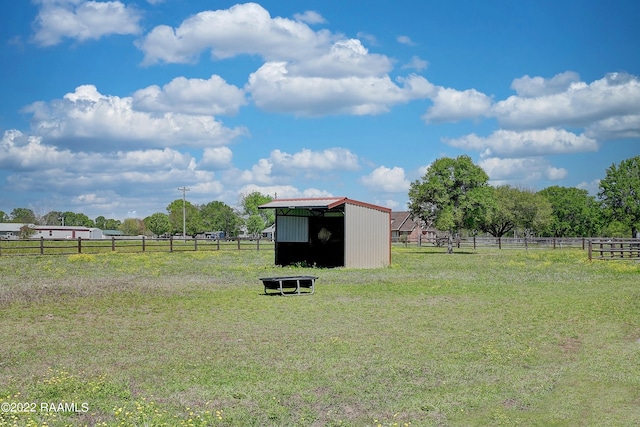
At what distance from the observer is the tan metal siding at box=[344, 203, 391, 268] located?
27.5 meters

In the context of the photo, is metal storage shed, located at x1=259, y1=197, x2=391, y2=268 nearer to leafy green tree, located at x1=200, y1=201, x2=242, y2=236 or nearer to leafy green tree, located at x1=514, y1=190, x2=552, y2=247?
leafy green tree, located at x1=514, y1=190, x2=552, y2=247

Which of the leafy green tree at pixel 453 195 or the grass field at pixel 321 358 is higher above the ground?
the leafy green tree at pixel 453 195

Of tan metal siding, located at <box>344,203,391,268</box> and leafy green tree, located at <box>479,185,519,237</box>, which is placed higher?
leafy green tree, located at <box>479,185,519,237</box>

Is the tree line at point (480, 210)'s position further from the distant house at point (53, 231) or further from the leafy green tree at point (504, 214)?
the distant house at point (53, 231)

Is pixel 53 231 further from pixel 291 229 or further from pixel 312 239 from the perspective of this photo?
pixel 312 239

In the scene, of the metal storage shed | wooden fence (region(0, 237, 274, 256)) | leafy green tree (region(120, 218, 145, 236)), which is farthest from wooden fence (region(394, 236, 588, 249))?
leafy green tree (region(120, 218, 145, 236))

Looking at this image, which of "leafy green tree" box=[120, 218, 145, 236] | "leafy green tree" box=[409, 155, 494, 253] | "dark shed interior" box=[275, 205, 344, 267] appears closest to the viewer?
"dark shed interior" box=[275, 205, 344, 267]

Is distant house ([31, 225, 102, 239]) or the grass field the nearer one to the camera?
the grass field

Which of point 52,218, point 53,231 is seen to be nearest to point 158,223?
point 53,231

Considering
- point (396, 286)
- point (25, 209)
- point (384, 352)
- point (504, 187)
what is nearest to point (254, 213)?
point (504, 187)

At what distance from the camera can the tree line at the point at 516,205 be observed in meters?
52.4

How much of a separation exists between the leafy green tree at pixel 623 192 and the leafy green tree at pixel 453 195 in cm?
3205

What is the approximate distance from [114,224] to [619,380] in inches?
7652

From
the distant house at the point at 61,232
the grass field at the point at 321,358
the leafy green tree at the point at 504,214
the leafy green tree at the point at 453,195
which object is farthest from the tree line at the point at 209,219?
the grass field at the point at 321,358
